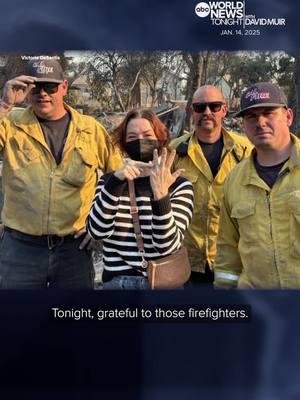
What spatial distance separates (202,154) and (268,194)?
316 millimetres

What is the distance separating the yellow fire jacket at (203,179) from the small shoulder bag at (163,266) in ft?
0.24

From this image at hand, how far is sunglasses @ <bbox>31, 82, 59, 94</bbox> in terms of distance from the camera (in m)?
2.39

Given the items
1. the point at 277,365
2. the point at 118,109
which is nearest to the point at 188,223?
the point at 118,109

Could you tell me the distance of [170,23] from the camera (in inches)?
90.4

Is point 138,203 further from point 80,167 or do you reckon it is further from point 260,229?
point 260,229

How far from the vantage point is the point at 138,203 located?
235cm

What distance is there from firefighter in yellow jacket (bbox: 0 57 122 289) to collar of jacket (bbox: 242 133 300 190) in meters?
0.52

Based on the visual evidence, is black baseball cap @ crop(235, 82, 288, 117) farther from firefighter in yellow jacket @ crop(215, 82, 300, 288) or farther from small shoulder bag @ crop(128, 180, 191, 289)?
small shoulder bag @ crop(128, 180, 191, 289)

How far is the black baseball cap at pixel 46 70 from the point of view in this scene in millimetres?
2344

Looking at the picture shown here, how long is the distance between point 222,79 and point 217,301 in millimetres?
891

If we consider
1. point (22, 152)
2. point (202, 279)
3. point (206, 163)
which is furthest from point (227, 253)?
point (22, 152)

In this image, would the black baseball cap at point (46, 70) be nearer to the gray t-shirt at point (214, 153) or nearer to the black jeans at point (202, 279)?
the gray t-shirt at point (214, 153)

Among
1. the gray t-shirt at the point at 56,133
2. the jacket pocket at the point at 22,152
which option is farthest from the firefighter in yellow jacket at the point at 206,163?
the jacket pocket at the point at 22,152

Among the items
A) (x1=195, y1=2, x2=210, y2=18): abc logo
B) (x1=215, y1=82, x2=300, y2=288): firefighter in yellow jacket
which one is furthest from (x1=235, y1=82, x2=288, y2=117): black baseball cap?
(x1=195, y1=2, x2=210, y2=18): abc logo
